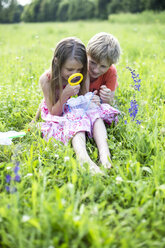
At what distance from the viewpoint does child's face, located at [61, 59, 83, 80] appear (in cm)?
232

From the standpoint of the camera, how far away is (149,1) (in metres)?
19.0

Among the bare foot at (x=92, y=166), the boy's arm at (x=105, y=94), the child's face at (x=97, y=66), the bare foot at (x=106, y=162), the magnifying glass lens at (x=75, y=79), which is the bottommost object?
the bare foot at (x=106, y=162)

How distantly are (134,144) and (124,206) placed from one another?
688mm

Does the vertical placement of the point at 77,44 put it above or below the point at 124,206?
above

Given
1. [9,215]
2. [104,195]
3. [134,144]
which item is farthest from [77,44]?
[9,215]

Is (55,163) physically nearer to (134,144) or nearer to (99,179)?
(99,179)

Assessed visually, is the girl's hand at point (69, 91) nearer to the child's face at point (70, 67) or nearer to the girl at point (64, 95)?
the girl at point (64, 95)

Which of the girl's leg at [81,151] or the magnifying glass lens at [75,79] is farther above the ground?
the magnifying glass lens at [75,79]

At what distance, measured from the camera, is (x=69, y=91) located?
2.44m

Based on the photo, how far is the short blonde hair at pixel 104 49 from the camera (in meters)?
2.46

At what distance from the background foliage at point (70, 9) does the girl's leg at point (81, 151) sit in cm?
1804

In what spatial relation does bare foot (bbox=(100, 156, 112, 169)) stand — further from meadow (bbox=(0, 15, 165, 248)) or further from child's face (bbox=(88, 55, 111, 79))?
child's face (bbox=(88, 55, 111, 79))

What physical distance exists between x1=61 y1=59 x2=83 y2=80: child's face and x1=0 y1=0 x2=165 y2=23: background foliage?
17576 mm

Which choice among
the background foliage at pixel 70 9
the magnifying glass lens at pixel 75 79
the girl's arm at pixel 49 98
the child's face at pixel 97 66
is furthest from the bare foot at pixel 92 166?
the background foliage at pixel 70 9
